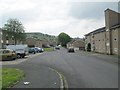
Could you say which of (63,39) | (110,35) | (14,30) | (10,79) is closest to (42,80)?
(10,79)

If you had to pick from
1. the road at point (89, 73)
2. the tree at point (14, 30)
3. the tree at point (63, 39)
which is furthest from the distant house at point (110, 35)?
the tree at point (63, 39)

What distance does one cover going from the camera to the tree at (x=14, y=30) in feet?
328

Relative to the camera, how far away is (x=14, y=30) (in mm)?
100750

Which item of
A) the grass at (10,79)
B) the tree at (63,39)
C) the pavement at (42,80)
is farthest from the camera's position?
the tree at (63,39)

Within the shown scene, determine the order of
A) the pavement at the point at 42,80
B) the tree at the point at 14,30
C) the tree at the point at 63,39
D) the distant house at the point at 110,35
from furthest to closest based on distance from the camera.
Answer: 1. the tree at the point at 63,39
2. the tree at the point at 14,30
3. the distant house at the point at 110,35
4. the pavement at the point at 42,80

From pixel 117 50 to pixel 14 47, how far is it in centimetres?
1992

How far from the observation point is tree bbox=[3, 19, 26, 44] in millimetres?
100125

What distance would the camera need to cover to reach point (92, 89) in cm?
1084

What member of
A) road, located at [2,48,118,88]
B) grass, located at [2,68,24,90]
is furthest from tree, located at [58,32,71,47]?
grass, located at [2,68,24,90]

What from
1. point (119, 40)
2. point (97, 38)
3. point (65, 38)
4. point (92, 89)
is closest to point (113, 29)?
point (119, 40)

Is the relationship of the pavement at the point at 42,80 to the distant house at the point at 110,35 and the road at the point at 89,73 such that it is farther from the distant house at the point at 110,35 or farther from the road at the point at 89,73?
the distant house at the point at 110,35

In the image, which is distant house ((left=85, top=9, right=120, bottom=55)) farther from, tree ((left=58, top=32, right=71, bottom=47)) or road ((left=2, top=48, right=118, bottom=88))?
tree ((left=58, top=32, right=71, bottom=47))

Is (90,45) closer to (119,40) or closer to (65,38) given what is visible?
(119,40)

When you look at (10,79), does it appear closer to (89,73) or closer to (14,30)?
(89,73)
